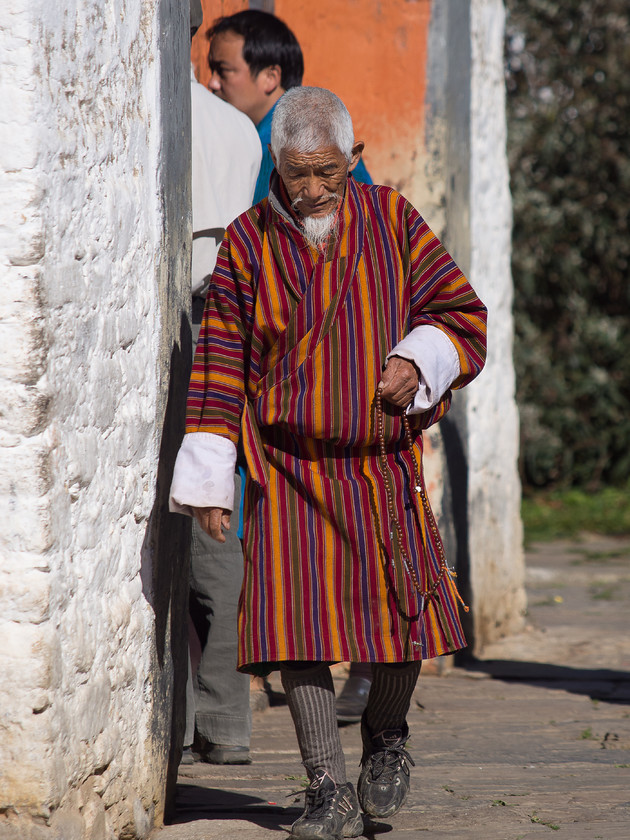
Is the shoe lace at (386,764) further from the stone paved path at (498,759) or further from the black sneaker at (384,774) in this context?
the stone paved path at (498,759)

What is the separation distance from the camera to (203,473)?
8.32 feet

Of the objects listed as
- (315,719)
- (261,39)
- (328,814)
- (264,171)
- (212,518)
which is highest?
(261,39)

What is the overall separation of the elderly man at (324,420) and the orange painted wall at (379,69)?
2.14m

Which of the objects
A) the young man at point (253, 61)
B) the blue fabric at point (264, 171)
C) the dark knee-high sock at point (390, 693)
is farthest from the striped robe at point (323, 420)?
the young man at point (253, 61)

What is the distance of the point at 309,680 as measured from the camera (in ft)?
8.67

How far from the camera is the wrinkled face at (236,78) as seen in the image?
3.85m

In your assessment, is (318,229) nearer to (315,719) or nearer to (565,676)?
(315,719)

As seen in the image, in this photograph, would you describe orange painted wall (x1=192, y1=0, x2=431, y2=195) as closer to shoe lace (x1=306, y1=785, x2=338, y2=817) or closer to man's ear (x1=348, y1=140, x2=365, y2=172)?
man's ear (x1=348, y1=140, x2=365, y2=172)

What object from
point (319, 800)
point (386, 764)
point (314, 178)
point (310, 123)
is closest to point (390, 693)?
point (386, 764)

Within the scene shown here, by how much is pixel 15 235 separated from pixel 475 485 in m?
3.43

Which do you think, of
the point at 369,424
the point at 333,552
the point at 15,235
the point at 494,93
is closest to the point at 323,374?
the point at 369,424

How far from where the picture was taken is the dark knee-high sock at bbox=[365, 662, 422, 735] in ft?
8.88

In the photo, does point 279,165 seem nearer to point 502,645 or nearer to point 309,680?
point 309,680

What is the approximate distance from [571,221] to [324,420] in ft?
24.2
